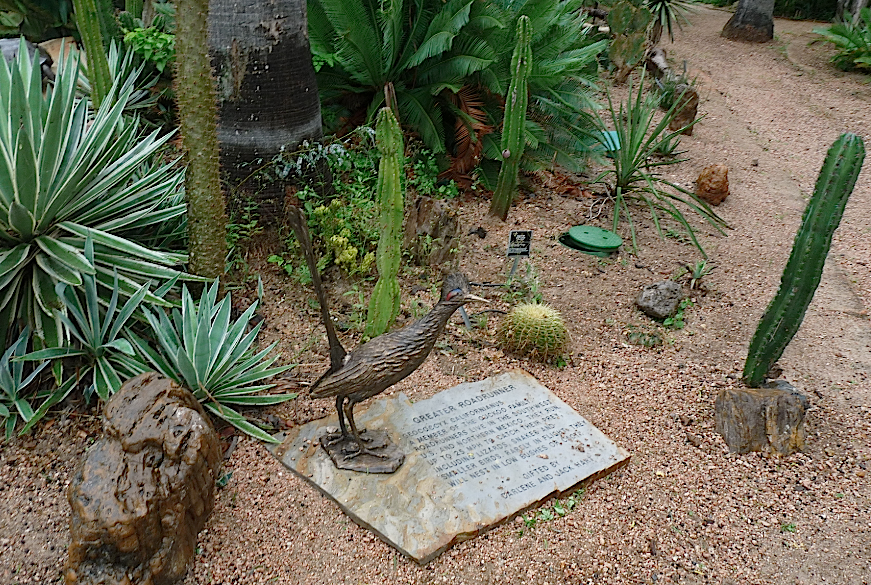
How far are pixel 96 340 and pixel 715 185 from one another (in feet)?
16.9

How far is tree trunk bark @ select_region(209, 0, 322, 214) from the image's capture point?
4043mm

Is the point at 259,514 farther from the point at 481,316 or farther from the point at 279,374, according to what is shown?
the point at 481,316

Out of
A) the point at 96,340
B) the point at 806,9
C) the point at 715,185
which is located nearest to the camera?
the point at 96,340

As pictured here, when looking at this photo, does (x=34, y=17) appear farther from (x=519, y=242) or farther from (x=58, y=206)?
(x=519, y=242)

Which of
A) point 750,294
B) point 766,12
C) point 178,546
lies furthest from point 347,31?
point 766,12

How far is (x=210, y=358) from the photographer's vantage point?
10.0 feet

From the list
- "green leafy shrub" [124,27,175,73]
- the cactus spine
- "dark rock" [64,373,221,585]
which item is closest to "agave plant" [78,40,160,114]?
"green leafy shrub" [124,27,175,73]

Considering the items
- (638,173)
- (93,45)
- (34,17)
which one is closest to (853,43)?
(638,173)

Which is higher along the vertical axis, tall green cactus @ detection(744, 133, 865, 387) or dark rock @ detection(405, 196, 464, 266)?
tall green cactus @ detection(744, 133, 865, 387)

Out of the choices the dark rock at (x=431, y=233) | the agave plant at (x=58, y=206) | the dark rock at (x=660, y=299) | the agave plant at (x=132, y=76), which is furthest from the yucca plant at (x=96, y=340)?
the dark rock at (x=660, y=299)

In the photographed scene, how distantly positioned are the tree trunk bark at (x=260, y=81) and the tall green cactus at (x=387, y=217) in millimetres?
1051

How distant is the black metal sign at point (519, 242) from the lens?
4.21m

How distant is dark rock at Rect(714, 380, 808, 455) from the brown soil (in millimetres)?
67

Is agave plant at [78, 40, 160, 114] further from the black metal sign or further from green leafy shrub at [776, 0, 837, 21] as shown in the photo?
green leafy shrub at [776, 0, 837, 21]
